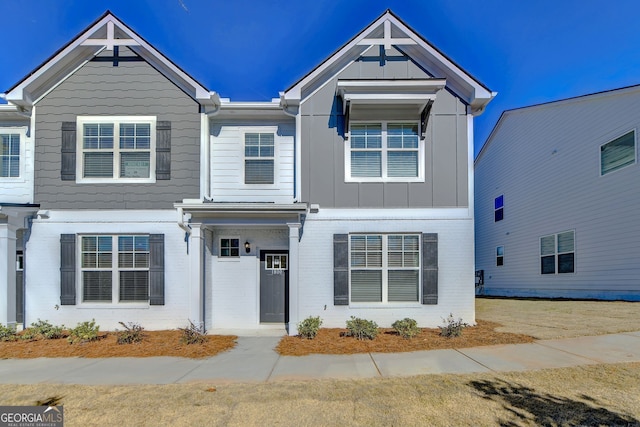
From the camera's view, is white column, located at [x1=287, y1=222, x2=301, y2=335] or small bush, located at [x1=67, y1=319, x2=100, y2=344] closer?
small bush, located at [x1=67, y1=319, x2=100, y2=344]

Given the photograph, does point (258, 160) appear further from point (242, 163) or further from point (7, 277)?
point (7, 277)

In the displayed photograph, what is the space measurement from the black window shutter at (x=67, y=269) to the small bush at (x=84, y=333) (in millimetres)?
970

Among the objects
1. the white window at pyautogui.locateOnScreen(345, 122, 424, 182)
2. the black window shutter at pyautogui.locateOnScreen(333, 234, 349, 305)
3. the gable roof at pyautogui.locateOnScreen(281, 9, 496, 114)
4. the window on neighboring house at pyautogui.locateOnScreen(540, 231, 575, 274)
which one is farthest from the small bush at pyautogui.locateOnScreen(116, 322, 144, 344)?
the window on neighboring house at pyautogui.locateOnScreen(540, 231, 575, 274)

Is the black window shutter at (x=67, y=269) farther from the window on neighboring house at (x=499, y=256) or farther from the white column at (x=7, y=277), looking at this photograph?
the window on neighboring house at (x=499, y=256)

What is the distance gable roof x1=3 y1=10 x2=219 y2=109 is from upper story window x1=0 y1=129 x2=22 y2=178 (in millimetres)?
925

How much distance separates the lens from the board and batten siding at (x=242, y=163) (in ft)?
32.0

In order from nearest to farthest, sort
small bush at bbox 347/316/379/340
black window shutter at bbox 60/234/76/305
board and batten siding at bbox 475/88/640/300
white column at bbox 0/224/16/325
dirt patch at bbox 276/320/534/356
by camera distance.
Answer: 1. dirt patch at bbox 276/320/534/356
2. small bush at bbox 347/316/379/340
3. white column at bbox 0/224/16/325
4. black window shutter at bbox 60/234/76/305
5. board and batten siding at bbox 475/88/640/300

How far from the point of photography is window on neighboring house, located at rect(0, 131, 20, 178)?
9664mm

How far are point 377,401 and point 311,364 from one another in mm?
1960

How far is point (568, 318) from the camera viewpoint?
393 inches

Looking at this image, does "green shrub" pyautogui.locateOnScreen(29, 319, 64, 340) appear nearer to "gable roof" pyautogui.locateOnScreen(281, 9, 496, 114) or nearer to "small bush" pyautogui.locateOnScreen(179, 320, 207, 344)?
"small bush" pyautogui.locateOnScreen(179, 320, 207, 344)

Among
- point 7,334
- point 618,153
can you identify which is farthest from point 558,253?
point 7,334

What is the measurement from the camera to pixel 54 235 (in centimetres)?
930

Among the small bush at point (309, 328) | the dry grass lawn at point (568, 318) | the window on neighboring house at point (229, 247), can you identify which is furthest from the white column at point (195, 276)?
the dry grass lawn at point (568, 318)
